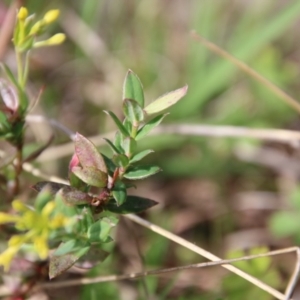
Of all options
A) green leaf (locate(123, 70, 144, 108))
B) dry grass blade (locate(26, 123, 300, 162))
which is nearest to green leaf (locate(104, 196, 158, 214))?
green leaf (locate(123, 70, 144, 108))

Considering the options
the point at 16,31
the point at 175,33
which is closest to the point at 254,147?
the point at 175,33

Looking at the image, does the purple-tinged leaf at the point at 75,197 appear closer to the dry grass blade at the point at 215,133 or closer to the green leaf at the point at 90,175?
the green leaf at the point at 90,175

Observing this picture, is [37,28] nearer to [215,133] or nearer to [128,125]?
[128,125]

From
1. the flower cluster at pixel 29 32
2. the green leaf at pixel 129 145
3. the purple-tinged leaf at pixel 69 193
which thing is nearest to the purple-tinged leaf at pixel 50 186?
the purple-tinged leaf at pixel 69 193

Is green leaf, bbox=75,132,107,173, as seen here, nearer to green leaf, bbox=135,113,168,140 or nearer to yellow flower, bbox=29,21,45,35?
green leaf, bbox=135,113,168,140

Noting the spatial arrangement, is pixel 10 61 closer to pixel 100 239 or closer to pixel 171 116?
pixel 171 116

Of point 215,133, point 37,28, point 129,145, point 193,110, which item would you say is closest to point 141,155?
point 129,145
